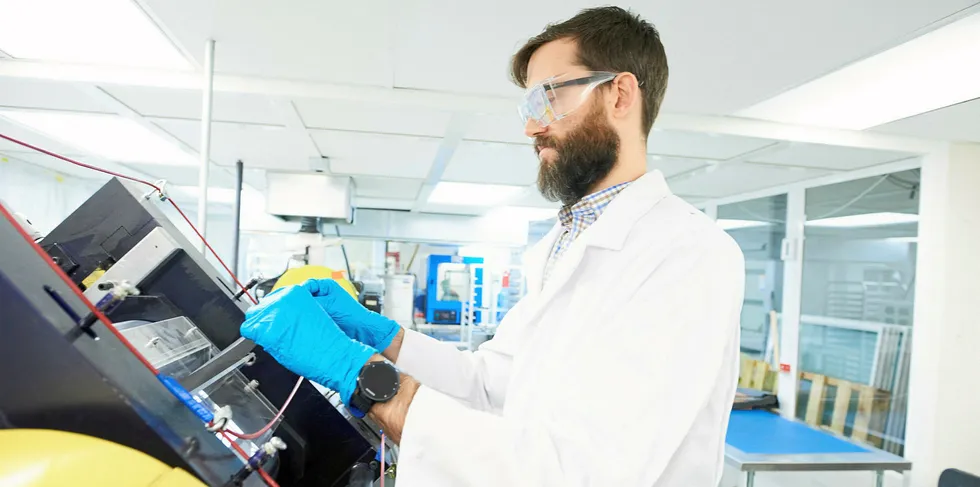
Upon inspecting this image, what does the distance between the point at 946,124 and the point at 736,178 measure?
122 centimetres

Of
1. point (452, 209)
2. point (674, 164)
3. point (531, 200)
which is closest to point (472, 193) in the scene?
point (531, 200)

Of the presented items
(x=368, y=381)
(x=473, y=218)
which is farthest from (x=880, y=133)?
(x=473, y=218)

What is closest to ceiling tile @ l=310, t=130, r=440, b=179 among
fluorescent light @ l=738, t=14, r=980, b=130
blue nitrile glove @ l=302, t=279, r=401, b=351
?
blue nitrile glove @ l=302, t=279, r=401, b=351

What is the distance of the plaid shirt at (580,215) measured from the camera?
3.64 feet

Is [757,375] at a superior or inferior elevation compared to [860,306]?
inferior

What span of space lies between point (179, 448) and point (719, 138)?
2.23 m

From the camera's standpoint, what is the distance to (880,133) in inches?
83.7

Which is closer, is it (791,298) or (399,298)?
(791,298)

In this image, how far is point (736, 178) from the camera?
124 inches

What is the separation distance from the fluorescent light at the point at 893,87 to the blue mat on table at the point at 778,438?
160 cm

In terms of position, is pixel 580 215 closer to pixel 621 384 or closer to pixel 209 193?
pixel 621 384

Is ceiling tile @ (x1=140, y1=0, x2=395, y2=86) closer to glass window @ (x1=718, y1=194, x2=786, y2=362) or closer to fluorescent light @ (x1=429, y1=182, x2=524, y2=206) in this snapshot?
fluorescent light @ (x1=429, y1=182, x2=524, y2=206)

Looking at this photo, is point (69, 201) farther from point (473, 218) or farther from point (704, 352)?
point (704, 352)

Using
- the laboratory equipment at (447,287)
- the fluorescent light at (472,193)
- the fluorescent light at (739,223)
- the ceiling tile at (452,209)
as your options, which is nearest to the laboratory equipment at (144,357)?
the fluorescent light at (472,193)
